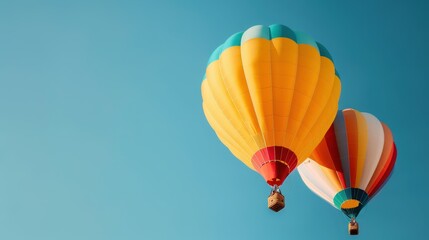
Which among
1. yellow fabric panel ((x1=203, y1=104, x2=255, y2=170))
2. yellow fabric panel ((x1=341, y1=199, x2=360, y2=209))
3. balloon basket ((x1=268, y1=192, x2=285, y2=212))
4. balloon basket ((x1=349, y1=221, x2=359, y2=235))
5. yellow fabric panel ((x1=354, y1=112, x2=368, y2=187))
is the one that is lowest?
balloon basket ((x1=268, y1=192, x2=285, y2=212))

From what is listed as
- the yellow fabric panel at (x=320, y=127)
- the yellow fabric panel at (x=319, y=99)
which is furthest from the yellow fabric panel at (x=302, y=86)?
the yellow fabric panel at (x=320, y=127)

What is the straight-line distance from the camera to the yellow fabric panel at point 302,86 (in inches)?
634

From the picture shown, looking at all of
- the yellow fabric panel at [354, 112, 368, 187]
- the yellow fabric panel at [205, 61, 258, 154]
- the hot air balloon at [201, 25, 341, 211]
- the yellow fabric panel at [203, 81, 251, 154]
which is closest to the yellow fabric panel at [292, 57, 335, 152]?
the hot air balloon at [201, 25, 341, 211]

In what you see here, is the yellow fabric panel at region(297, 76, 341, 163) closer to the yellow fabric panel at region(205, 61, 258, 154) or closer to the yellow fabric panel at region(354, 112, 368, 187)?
the yellow fabric panel at region(205, 61, 258, 154)

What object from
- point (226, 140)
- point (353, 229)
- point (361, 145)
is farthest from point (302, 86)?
point (353, 229)

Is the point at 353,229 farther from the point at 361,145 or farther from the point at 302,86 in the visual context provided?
the point at 302,86

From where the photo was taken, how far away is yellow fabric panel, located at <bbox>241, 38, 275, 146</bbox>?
16.0 m

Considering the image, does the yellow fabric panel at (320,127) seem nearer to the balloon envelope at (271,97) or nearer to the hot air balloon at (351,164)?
the balloon envelope at (271,97)

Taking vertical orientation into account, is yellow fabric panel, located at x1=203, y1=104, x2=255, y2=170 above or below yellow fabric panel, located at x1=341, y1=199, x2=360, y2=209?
above

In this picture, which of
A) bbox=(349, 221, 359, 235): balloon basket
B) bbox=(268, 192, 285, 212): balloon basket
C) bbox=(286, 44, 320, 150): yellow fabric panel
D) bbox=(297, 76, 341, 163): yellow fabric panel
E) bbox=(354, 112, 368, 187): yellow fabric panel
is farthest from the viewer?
bbox=(354, 112, 368, 187): yellow fabric panel

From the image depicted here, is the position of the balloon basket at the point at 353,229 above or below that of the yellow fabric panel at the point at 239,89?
below

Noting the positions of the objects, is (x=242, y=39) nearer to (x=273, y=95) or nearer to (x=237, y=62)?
(x=237, y=62)

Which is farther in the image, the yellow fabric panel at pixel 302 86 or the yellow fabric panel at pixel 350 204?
the yellow fabric panel at pixel 350 204

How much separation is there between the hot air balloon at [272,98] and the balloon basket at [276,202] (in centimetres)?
2
